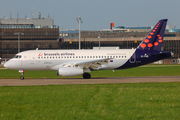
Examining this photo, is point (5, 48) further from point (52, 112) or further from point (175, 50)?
point (52, 112)

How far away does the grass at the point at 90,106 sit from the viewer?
14.0 metres

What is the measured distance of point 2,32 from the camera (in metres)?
135

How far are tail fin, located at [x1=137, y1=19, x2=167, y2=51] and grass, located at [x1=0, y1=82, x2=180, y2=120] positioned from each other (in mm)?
18238

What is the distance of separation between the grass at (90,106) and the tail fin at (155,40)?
18.2 meters

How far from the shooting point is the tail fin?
38.3 meters

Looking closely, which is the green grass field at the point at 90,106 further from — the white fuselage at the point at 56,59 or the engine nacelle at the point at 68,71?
the white fuselage at the point at 56,59

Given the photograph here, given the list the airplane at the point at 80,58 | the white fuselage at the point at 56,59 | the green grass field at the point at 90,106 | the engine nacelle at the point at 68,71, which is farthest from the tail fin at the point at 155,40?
the green grass field at the point at 90,106

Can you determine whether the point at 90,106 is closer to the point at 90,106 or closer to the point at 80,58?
the point at 90,106

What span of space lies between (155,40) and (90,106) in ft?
80.9

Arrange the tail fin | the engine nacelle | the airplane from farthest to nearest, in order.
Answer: the tail fin → the airplane → the engine nacelle

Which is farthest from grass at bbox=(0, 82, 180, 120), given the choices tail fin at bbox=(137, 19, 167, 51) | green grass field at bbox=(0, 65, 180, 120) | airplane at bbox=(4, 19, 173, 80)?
tail fin at bbox=(137, 19, 167, 51)

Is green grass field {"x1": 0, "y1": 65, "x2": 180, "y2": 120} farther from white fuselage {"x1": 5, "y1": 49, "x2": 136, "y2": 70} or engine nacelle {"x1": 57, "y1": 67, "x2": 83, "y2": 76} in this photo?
white fuselage {"x1": 5, "y1": 49, "x2": 136, "y2": 70}

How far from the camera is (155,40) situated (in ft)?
127

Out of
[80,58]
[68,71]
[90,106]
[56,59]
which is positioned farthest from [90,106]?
[56,59]
